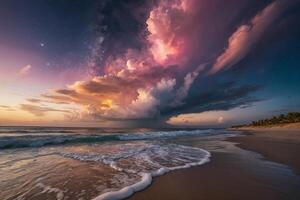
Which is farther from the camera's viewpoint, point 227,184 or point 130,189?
point 227,184

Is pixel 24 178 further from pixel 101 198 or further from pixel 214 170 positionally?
pixel 214 170

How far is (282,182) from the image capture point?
5680mm

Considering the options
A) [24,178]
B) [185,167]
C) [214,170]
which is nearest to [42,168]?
[24,178]

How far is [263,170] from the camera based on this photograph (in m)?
7.27

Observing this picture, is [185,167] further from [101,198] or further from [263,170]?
[101,198]

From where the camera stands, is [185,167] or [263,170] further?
[185,167]

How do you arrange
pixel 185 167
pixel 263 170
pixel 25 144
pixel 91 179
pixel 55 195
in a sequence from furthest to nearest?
pixel 25 144
pixel 185 167
pixel 263 170
pixel 91 179
pixel 55 195

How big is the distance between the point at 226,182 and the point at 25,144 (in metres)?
19.1

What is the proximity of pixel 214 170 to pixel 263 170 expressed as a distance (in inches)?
73.9

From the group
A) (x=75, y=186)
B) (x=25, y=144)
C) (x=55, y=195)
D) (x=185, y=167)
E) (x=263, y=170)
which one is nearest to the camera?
(x=55, y=195)

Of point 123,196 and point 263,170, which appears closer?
point 123,196

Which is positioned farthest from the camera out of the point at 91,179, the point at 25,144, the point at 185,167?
the point at 25,144

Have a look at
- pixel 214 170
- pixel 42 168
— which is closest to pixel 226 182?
pixel 214 170

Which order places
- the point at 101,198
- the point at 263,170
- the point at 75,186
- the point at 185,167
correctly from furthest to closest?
the point at 185,167 → the point at 263,170 → the point at 75,186 → the point at 101,198
